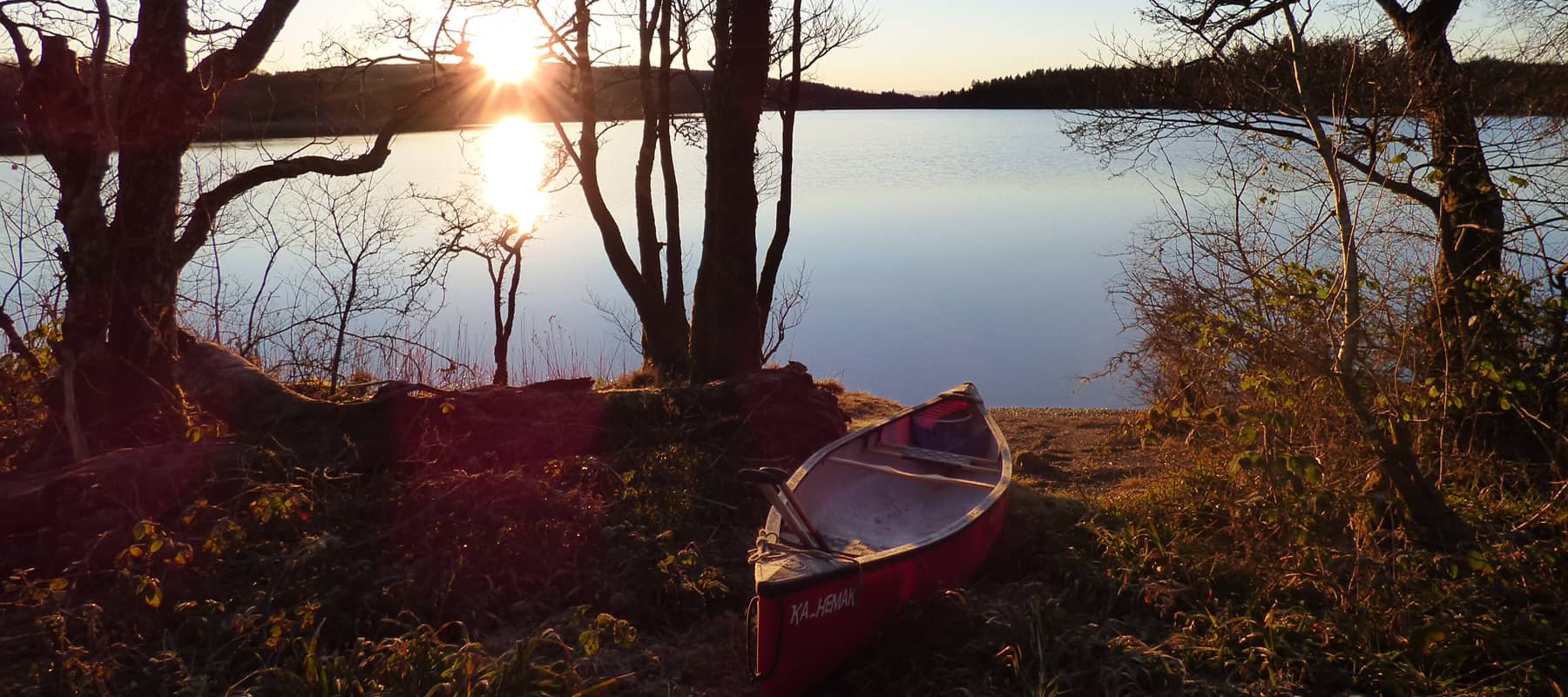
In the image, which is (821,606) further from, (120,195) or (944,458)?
(120,195)

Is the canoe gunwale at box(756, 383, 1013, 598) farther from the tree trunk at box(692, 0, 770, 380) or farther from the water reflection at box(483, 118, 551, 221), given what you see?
the water reflection at box(483, 118, 551, 221)

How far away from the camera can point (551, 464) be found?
21.0 ft

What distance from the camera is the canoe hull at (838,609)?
14.3 ft

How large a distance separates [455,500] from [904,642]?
276 centimetres

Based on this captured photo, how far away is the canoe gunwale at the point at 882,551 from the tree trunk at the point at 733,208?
215cm

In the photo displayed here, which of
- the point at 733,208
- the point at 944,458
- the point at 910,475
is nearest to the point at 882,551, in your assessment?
the point at 910,475

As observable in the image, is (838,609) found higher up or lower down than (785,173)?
lower down

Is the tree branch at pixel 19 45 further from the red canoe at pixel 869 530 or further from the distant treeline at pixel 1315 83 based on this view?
the distant treeline at pixel 1315 83

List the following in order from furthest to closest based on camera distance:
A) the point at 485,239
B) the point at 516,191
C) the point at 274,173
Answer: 1. the point at 516,191
2. the point at 485,239
3. the point at 274,173

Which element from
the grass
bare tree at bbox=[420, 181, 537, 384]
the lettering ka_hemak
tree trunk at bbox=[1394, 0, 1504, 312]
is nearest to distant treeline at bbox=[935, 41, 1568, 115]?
tree trunk at bbox=[1394, 0, 1504, 312]

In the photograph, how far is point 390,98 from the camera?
11383 mm

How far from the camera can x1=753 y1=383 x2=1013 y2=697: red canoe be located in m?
4.46

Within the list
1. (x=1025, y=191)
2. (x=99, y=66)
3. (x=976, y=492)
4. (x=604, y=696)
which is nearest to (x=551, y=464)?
(x=604, y=696)

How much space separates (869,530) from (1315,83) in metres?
5.85
